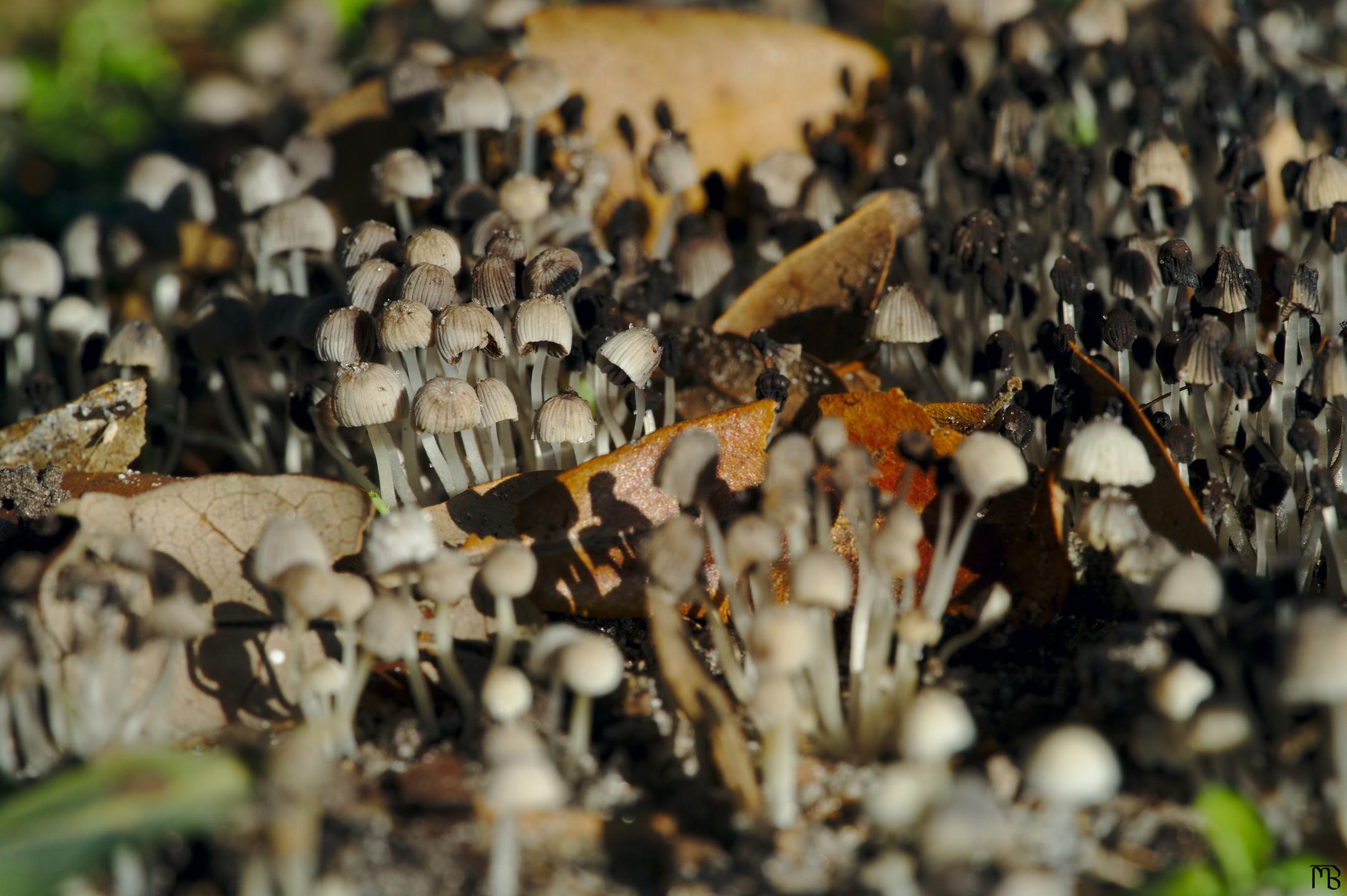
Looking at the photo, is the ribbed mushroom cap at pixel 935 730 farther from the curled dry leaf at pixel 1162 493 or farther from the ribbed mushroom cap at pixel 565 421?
the ribbed mushroom cap at pixel 565 421

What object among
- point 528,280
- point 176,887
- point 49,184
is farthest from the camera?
point 49,184

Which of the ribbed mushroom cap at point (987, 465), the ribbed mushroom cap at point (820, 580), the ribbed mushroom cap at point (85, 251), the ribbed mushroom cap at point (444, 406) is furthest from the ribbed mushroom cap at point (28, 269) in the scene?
the ribbed mushroom cap at point (987, 465)

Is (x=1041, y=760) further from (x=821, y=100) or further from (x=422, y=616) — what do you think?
(x=821, y=100)

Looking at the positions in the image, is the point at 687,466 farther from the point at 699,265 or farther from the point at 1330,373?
the point at 1330,373

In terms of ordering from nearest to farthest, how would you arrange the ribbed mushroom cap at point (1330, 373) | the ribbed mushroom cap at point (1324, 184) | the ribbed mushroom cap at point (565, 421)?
1. the ribbed mushroom cap at point (1330, 373)
2. the ribbed mushroom cap at point (565, 421)
3. the ribbed mushroom cap at point (1324, 184)

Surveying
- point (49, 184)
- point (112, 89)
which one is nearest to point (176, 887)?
point (49, 184)
